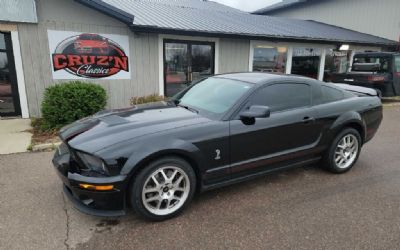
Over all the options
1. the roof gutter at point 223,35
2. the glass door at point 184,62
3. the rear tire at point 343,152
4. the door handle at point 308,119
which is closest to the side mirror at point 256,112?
the door handle at point 308,119

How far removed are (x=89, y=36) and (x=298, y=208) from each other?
7.22 metres

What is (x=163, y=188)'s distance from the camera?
9.61ft

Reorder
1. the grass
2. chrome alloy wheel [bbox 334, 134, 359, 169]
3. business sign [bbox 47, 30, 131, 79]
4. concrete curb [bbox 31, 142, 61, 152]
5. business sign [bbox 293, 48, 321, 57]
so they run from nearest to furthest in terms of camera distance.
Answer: chrome alloy wheel [bbox 334, 134, 359, 169] → concrete curb [bbox 31, 142, 61, 152] → the grass → business sign [bbox 47, 30, 131, 79] → business sign [bbox 293, 48, 321, 57]

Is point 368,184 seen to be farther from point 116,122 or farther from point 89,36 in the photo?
point 89,36

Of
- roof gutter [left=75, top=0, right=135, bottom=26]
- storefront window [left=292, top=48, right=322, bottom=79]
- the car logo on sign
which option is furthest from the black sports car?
storefront window [left=292, top=48, right=322, bottom=79]

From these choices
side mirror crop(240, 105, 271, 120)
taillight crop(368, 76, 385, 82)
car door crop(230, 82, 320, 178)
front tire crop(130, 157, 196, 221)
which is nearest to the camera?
front tire crop(130, 157, 196, 221)

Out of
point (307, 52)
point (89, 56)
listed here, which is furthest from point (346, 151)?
point (307, 52)

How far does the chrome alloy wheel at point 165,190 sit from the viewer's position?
9.43ft

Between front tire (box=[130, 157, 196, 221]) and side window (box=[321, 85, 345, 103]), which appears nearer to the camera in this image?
front tire (box=[130, 157, 196, 221])

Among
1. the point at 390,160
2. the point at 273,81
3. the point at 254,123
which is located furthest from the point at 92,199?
the point at 390,160

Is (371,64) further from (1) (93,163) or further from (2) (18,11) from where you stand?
(2) (18,11)

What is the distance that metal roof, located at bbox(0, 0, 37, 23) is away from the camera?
693cm

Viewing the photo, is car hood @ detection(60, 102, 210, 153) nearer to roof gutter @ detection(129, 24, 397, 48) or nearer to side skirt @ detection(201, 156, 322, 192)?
side skirt @ detection(201, 156, 322, 192)

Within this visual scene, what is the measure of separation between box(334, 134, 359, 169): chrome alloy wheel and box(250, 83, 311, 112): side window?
912mm
